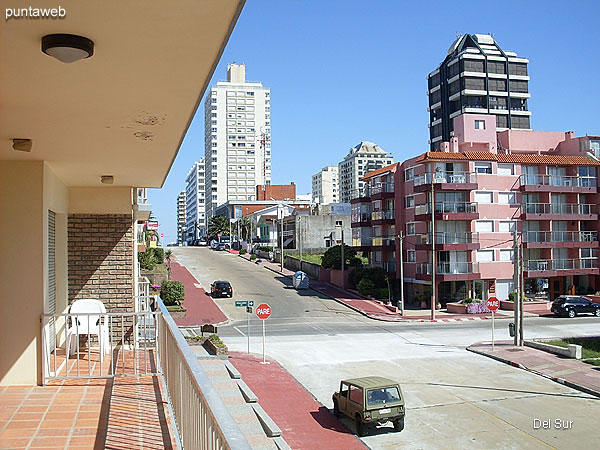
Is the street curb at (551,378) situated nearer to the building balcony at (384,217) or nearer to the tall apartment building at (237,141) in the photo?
the building balcony at (384,217)

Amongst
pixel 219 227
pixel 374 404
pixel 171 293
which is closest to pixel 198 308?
pixel 171 293

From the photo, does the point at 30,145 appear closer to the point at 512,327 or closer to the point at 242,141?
the point at 512,327

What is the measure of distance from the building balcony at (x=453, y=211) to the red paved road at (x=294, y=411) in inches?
962

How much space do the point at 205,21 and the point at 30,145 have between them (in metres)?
4.15

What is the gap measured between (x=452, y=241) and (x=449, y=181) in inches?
192

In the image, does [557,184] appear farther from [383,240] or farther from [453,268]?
[383,240]

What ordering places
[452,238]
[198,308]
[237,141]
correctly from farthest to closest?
[237,141] → [452,238] → [198,308]

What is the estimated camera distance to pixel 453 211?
45.4m

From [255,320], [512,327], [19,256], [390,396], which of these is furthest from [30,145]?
[255,320]

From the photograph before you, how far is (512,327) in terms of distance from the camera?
96.4 feet

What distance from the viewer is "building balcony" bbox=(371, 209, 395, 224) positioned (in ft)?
169

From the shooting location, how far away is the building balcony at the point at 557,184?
47.5 meters

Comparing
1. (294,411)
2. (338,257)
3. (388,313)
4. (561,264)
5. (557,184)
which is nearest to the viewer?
(294,411)

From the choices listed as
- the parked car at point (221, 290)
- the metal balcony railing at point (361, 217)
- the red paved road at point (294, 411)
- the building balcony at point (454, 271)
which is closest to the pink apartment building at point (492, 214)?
the building balcony at point (454, 271)
